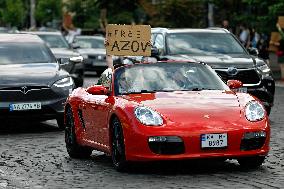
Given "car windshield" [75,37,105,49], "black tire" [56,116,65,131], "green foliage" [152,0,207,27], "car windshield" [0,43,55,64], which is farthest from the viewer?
"green foliage" [152,0,207,27]

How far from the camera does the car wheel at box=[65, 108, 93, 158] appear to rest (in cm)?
1325

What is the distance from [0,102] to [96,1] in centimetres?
3434

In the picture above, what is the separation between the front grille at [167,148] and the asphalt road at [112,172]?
0.25 meters

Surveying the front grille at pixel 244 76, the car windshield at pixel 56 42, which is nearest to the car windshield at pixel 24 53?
the front grille at pixel 244 76

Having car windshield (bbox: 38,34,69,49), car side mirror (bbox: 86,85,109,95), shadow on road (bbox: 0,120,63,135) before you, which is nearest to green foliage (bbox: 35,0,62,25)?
car windshield (bbox: 38,34,69,49)

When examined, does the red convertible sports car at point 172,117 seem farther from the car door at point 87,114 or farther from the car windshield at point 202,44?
the car windshield at point 202,44

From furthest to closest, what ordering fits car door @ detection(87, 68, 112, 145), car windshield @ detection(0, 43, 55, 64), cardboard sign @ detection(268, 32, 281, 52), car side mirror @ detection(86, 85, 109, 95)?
cardboard sign @ detection(268, 32, 281, 52), car windshield @ detection(0, 43, 55, 64), car side mirror @ detection(86, 85, 109, 95), car door @ detection(87, 68, 112, 145)

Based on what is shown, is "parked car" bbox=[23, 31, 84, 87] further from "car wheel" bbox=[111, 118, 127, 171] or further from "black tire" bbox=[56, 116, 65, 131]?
"car wheel" bbox=[111, 118, 127, 171]

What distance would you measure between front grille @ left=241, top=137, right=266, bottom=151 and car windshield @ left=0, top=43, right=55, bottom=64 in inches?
312

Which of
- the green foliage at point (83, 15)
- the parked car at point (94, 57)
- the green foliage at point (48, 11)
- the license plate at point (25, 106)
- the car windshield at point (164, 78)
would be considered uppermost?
the car windshield at point (164, 78)

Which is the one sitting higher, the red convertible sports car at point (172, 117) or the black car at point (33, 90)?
the red convertible sports car at point (172, 117)

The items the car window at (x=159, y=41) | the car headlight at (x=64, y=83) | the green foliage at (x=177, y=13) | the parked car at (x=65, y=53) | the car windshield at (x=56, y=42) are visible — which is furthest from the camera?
the green foliage at (x=177, y=13)

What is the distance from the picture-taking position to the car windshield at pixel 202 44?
20.2m

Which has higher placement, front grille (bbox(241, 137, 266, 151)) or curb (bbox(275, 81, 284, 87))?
front grille (bbox(241, 137, 266, 151))
